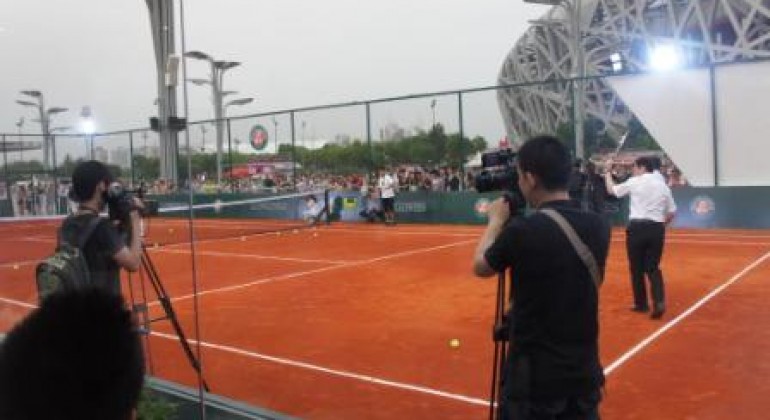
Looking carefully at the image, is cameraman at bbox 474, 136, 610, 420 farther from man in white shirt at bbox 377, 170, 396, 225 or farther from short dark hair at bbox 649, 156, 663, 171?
man in white shirt at bbox 377, 170, 396, 225

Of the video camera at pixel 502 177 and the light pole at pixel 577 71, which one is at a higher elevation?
the light pole at pixel 577 71

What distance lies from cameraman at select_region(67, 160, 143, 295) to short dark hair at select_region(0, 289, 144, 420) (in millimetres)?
3459

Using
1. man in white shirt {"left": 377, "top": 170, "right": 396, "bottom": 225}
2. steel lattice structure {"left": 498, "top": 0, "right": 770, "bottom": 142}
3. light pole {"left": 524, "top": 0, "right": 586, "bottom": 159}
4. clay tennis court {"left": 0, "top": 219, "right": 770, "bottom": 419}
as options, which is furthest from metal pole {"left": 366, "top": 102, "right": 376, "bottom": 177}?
steel lattice structure {"left": 498, "top": 0, "right": 770, "bottom": 142}

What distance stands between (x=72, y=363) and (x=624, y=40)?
66.2m

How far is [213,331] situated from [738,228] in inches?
541

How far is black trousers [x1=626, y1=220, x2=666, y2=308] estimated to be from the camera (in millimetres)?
8883

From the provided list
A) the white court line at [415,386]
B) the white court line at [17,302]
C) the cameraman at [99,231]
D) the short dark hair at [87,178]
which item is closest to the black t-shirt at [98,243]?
the cameraman at [99,231]

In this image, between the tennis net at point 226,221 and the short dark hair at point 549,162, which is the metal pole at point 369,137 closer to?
the tennis net at point 226,221

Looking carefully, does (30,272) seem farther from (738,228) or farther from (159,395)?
(738,228)

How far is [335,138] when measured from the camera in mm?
28359

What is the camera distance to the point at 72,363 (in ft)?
4.19

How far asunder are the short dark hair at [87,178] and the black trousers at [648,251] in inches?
240

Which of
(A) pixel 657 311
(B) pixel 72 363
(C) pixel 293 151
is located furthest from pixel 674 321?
(C) pixel 293 151

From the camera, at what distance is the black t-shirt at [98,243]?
4.69 metres
